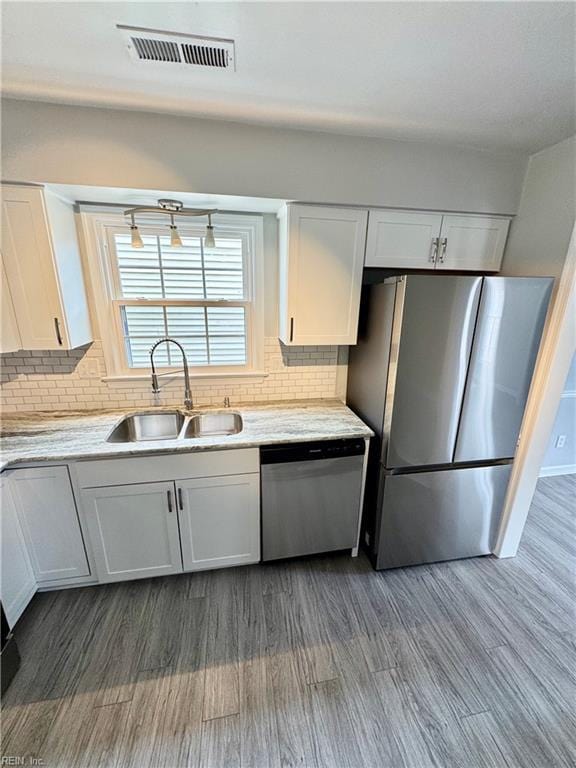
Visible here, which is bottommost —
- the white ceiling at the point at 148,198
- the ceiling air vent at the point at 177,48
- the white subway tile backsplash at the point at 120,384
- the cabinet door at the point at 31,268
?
the white subway tile backsplash at the point at 120,384

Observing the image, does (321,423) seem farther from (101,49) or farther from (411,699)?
(101,49)

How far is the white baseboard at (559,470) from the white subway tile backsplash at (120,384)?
2.50 metres

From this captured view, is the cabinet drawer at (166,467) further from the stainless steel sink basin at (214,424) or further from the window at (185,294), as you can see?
the window at (185,294)

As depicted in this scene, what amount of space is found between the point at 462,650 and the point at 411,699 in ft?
1.32

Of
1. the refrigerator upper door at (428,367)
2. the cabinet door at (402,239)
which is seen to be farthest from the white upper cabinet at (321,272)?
the refrigerator upper door at (428,367)

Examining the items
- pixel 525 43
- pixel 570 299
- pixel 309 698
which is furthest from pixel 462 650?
pixel 525 43

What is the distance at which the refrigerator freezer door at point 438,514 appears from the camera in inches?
→ 75.9

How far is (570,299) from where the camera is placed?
1.69 metres

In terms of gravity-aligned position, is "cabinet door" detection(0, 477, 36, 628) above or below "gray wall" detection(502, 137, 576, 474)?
below

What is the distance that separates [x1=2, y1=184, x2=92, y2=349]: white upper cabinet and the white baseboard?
14.0 feet

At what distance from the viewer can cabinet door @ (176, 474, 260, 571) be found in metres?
1.80

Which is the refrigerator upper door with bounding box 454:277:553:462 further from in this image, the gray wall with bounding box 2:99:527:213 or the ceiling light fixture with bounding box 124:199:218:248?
the ceiling light fixture with bounding box 124:199:218:248

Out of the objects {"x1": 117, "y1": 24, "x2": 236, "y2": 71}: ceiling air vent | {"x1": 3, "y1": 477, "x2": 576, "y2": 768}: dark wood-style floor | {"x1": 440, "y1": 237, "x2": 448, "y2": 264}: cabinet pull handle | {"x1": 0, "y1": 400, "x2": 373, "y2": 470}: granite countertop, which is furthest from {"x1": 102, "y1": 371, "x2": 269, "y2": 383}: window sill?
{"x1": 117, "y1": 24, "x2": 236, "y2": 71}: ceiling air vent

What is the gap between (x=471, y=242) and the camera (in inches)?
80.0
